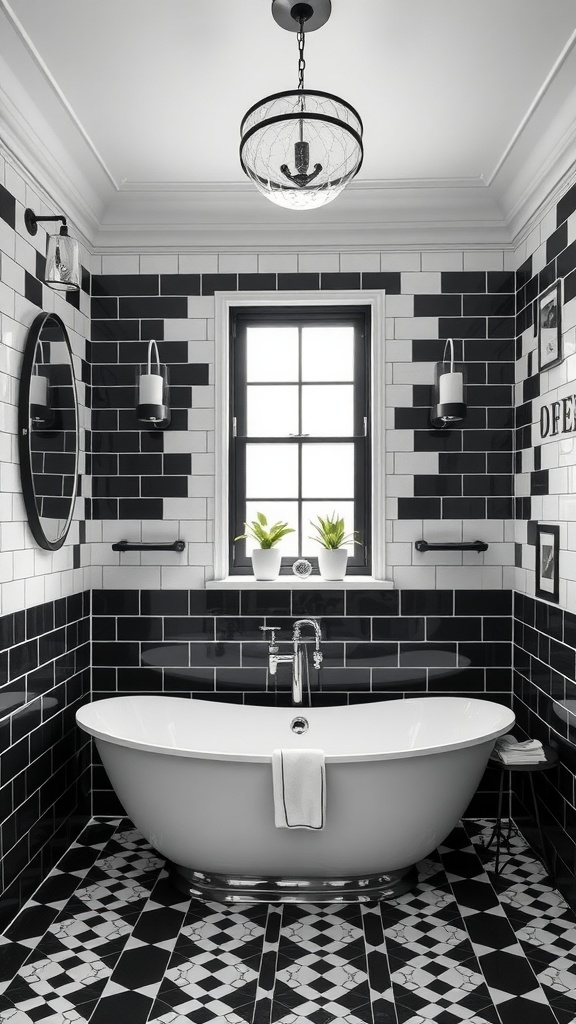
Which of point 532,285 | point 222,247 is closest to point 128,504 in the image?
point 222,247

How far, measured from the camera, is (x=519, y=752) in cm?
302

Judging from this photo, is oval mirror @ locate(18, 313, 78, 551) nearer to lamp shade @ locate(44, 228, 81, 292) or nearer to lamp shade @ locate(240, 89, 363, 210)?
lamp shade @ locate(44, 228, 81, 292)

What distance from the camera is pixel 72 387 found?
10.9ft

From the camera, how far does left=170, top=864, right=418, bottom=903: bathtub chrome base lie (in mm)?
2824

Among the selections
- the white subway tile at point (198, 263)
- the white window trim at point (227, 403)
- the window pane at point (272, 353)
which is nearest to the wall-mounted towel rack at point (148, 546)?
the white window trim at point (227, 403)

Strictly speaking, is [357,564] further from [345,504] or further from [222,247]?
[222,247]

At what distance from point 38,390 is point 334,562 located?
5.23 feet

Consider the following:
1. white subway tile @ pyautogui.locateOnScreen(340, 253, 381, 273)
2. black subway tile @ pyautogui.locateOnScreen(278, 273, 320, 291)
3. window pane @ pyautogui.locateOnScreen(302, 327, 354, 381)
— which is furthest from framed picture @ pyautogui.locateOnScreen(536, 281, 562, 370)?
black subway tile @ pyautogui.locateOnScreen(278, 273, 320, 291)

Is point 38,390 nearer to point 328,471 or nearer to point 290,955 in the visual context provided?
point 328,471

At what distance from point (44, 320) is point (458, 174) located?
1938 millimetres

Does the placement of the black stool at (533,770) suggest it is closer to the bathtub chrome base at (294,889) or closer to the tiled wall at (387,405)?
the bathtub chrome base at (294,889)

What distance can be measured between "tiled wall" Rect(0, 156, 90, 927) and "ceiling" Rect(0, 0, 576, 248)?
0.37 metres

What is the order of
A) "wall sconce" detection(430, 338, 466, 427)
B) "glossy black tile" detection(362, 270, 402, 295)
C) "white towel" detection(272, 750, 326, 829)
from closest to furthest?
"white towel" detection(272, 750, 326, 829)
"wall sconce" detection(430, 338, 466, 427)
"glossy black tile" detection(362, 270, 402, 295)

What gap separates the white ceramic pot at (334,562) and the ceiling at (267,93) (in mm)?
1549
